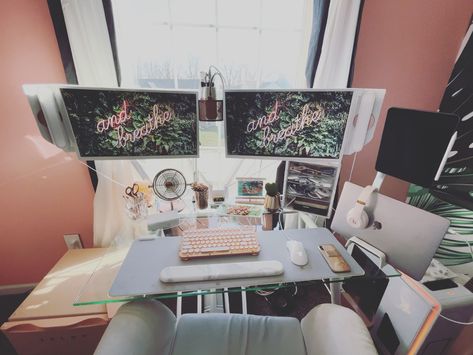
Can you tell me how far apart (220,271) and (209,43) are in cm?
120

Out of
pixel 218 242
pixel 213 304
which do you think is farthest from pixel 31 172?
pixel 213 304

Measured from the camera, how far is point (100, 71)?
45.1 inches

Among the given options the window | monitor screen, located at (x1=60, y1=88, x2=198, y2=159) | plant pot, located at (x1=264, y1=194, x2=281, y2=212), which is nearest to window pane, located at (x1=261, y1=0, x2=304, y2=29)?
the window

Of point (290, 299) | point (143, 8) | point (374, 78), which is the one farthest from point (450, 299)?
point (143, 8)

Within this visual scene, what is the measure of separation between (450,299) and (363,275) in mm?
502

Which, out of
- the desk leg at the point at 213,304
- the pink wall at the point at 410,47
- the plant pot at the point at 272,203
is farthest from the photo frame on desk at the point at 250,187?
the pink wall at the point at 410,47

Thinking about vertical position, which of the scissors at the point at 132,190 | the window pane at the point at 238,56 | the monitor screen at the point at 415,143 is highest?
the window pane at the point at 238,56

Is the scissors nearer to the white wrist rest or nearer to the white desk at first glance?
the white desk

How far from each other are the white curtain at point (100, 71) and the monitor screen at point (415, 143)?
1219 millimetres

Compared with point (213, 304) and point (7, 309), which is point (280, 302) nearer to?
point (213, 304)

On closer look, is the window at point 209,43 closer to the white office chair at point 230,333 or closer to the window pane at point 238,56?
the window pane at point 238,56

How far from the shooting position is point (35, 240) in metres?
1.52

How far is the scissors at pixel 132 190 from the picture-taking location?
1.17 m

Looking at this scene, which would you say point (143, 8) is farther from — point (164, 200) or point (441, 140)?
point (441, 140)
